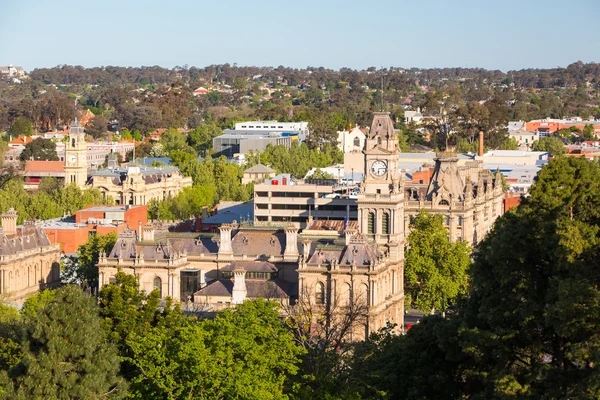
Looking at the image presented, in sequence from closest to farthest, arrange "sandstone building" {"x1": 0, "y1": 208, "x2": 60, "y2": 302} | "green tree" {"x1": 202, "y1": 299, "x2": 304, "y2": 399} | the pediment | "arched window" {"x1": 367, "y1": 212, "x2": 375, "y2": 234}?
1. "green tree" {"x1": 202, "y1": 299, "x2": 304, "y2": 399}
2. "sandstone building" {"x1": 0, "y1": 208, "x2": 60, "y2": 302}
3. "arched window" {"x1": 367, "y1": 212, "x2": 375, "y2": 234}
4. the pediment

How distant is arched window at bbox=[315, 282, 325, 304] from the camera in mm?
79125

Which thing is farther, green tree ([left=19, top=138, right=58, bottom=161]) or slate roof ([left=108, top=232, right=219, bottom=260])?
green tree ([left=19, top=138, right=58, bottom=161])

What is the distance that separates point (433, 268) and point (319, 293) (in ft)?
52.6

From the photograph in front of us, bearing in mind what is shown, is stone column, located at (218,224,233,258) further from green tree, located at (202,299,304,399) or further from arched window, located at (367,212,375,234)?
green tree, located at (202,299,304,399)

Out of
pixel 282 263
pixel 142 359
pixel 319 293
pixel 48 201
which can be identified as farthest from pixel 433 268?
pixel 48 201

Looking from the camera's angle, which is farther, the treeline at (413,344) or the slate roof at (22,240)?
the slate roof at (22,240)

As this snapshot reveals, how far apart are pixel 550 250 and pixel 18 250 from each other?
43.9 m

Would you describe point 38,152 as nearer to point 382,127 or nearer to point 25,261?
point 382,127

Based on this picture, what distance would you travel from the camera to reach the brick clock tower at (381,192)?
3600 inches

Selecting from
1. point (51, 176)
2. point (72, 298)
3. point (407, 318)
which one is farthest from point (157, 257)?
point (51, 176)

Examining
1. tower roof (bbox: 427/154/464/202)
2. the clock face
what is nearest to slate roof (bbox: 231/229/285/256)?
the clock face

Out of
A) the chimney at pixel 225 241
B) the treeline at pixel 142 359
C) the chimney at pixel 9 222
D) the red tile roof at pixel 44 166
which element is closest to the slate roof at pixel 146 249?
the chimney at pixel 225 241

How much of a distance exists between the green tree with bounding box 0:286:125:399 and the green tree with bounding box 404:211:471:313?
1424 inches

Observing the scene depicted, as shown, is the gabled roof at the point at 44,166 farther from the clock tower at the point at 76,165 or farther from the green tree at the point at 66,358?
the green tree at the point at 66,358
